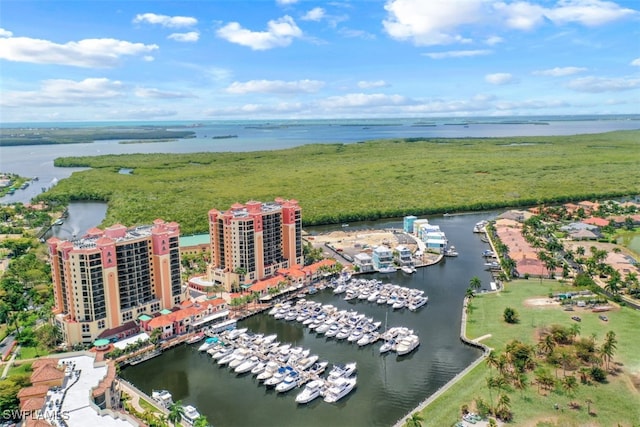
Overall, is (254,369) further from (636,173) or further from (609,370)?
(636,173)

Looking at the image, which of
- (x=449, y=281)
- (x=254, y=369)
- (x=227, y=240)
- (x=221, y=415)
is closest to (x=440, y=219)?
(x=449, y=281)

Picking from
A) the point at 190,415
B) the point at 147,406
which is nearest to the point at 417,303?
the point at 190,415

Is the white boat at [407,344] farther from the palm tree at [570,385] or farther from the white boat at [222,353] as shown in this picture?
the white boat at [222,353]

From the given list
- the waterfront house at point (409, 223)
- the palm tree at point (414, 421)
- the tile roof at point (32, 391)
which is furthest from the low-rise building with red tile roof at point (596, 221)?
the tile roof at point (32, 391)

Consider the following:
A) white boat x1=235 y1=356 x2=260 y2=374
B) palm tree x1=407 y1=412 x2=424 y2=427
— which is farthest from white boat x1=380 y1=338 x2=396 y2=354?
white boat x1=235 y1=356 x2=260 y2=374

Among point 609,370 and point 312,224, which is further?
point 312,224

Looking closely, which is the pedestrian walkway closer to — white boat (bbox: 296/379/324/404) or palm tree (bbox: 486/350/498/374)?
white boat (bbox: 296/379/324/404)
